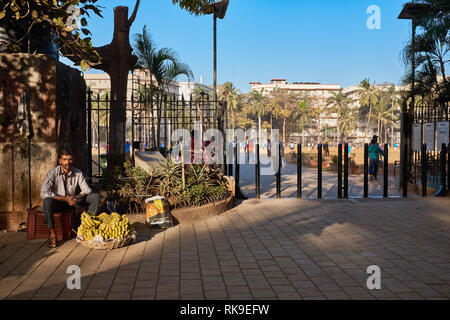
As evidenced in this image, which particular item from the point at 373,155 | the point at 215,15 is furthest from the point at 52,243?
the point at 373,155

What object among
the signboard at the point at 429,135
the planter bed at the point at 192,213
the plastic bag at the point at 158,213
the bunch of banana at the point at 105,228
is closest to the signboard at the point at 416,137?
the signboard at the point at 429,135

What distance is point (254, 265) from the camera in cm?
496

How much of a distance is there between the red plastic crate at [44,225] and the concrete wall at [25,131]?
2.68 ft

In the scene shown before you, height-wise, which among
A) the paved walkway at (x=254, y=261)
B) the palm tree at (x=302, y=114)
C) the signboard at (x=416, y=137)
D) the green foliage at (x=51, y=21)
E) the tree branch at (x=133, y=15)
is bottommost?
the paved walkway at (x=254, y=261)

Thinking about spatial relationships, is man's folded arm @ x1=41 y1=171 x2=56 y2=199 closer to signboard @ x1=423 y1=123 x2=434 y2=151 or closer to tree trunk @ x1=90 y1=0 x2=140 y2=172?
tree trunk @ x1=90 y1=0 x2=140 y2=172

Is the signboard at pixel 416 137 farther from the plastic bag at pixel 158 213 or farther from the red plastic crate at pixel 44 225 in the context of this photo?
the red plastic crate at pixel 44 225

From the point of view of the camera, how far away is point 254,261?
5125 mm

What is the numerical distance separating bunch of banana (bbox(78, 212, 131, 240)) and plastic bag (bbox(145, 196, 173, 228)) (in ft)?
3.33

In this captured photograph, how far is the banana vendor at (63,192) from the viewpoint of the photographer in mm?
5852

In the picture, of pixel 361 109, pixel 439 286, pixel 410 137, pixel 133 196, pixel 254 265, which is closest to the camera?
pixel 439 286
